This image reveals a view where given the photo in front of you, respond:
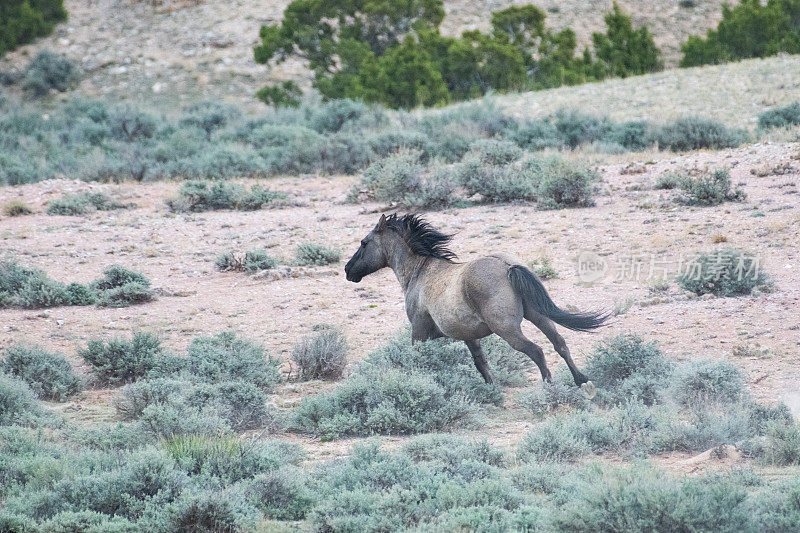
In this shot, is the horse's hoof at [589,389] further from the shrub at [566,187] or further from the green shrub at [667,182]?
the green shrub at [667,182]

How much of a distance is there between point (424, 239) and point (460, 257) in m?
4.25

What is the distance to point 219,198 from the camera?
54.5 feet

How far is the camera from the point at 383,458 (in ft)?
18.4

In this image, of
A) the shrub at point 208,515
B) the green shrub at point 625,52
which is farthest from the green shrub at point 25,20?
the shrub at point 208,515

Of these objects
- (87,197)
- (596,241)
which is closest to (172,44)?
(87,197)

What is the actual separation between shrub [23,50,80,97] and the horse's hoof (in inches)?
1660

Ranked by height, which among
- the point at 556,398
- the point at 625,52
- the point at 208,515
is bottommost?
the point at 556,398

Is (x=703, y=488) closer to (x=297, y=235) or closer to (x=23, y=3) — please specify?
(x=297, y=235)

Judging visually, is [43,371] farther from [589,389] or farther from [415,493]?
[589,389]

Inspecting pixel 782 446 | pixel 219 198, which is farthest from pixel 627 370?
pixel 219 198

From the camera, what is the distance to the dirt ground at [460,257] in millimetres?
8648

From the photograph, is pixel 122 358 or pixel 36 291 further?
pixel 36 291

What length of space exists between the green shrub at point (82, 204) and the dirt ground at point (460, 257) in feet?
1.13

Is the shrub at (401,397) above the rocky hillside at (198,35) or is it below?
below
